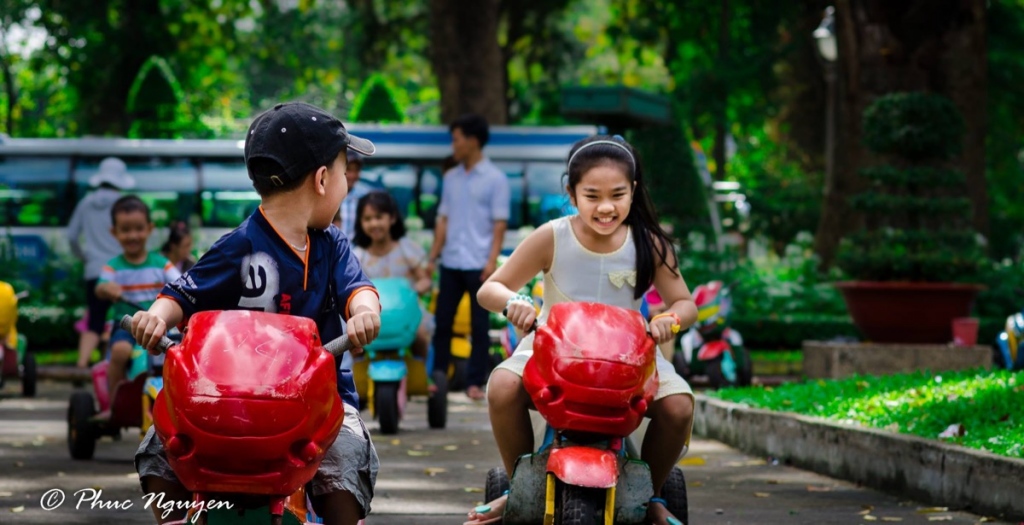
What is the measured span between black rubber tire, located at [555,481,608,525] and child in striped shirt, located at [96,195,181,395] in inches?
180

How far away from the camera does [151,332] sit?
393cm

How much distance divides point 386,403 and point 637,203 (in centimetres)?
468

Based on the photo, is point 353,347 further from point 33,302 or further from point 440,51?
point 440,51

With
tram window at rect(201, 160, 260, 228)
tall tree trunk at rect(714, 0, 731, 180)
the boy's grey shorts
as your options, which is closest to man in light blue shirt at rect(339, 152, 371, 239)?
the boy's grey shorts

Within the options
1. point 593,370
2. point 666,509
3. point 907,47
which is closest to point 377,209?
point 666,509

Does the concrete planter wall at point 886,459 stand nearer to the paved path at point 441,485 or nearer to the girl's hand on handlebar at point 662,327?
the paved path at point 441,485

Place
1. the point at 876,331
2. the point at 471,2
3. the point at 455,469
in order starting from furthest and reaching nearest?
the point at 471,2, the point at 876,331, the point at 455,469

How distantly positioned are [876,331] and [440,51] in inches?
439

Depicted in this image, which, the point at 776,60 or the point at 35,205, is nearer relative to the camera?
the point at 35,205

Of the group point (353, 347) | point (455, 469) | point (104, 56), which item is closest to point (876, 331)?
point (455, 469)

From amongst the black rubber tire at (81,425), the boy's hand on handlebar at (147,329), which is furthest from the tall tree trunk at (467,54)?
the boy's hand on handlebar at (147,329)

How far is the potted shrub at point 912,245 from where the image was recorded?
526 inches

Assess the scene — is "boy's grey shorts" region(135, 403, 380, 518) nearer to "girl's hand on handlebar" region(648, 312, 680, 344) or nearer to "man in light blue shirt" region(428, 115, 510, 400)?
"girl's hand on handlebar" region(648, 312, 680, 344)

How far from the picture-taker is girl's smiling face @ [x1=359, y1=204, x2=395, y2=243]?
10633 millimetres
